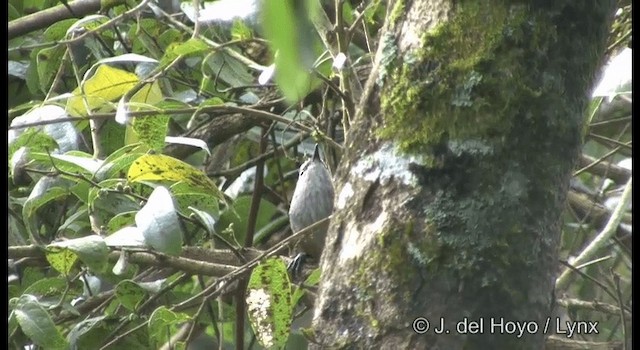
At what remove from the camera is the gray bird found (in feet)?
4.29

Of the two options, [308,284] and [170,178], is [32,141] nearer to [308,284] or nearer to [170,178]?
[170,178]

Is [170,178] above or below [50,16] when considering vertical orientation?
below

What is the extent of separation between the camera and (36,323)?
1.07 metres

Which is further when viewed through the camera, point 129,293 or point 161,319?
point 129,293

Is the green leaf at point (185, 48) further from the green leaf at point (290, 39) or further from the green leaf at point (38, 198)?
the green leaf at point (290, 39)

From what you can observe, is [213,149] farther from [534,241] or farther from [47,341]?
[534,241]

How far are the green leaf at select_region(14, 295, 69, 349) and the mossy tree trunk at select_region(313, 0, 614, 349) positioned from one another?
0.38 metres

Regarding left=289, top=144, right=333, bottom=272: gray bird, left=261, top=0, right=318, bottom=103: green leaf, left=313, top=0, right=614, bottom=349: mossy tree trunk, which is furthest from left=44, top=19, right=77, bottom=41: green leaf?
left=261, top=0, right=318, bottom=103: green leaf

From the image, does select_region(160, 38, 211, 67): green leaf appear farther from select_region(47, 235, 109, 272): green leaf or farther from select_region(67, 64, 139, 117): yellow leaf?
select_region(47, 235, 109, 272): green leaf

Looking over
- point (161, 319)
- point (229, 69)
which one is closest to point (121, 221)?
point (161, 319)

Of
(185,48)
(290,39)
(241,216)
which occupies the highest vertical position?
(290,39)

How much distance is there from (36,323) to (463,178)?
0.55 m

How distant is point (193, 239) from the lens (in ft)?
4.84
